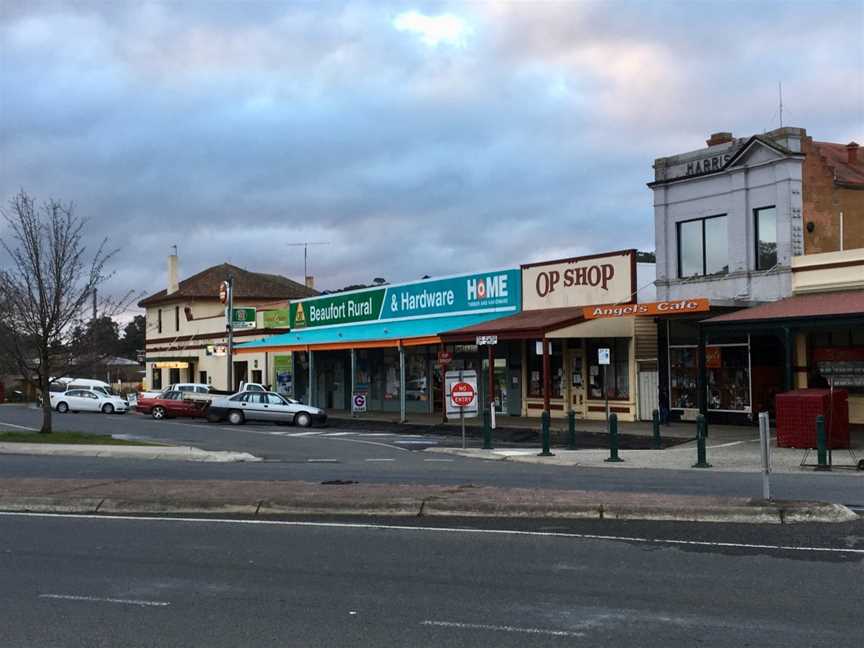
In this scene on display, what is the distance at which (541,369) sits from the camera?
34406 millimetres

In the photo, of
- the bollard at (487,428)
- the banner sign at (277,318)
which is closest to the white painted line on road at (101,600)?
the bollard at (487,428)

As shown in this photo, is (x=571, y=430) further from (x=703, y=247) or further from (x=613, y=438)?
(x=703, y=247)

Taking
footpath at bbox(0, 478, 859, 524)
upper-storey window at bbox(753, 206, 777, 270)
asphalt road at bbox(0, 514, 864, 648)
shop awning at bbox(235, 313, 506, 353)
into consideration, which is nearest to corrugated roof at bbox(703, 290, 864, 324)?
upper-storey window at bbox(753, 206, 777, 270)

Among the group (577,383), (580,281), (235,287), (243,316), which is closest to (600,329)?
(580,281)

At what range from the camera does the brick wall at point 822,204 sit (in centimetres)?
2647

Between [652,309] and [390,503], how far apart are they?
15803mm

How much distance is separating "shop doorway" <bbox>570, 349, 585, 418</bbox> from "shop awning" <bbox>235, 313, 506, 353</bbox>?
3730mm

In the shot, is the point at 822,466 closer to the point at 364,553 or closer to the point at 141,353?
the point at 364,553

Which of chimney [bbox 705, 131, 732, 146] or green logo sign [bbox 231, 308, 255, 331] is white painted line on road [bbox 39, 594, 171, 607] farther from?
green logo sign [bbox 231, 308, 255, 331]

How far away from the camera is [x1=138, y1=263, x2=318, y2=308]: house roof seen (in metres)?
65.4

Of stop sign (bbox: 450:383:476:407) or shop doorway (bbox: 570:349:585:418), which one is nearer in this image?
stop sign (bbox: 450:383:476:407)

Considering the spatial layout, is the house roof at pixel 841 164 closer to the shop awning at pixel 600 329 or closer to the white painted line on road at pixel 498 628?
the shop awning at pixel 600 329

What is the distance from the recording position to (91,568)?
30.8 feet

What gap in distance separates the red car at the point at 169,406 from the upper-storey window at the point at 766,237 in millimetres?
24731
